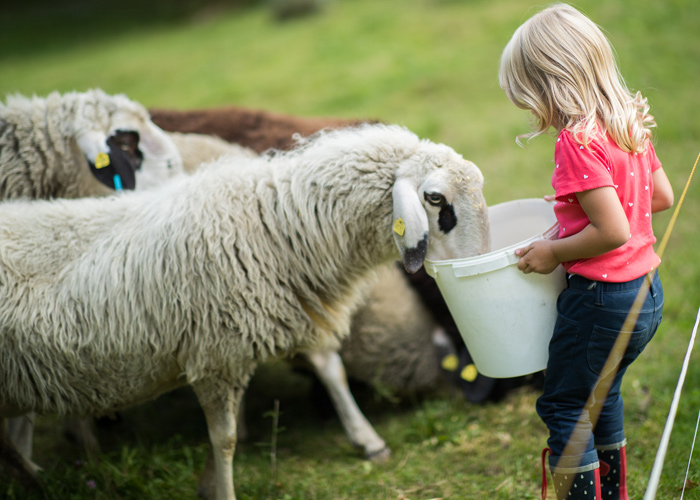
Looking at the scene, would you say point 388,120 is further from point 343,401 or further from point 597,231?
point 597,231

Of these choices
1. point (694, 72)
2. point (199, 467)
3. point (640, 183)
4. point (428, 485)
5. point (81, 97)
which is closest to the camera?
point (640, 183)

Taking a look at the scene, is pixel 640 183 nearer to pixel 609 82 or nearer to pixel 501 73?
pixel 609 82

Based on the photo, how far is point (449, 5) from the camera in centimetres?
1181

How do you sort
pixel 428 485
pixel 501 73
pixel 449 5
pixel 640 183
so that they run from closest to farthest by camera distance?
pixel 640 183 < pixel 501 73 < pixel 428 485 < pixel 449 5

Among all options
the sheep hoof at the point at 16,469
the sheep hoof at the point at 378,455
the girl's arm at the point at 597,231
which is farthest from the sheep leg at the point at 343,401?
the girl's arm at the point at 597,231

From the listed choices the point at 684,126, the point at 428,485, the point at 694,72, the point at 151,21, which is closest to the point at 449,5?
the point at 694,72

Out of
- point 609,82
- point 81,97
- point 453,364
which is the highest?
point 81,97

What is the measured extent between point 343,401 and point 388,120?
12.9 ft

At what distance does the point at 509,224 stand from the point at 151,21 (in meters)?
17.4

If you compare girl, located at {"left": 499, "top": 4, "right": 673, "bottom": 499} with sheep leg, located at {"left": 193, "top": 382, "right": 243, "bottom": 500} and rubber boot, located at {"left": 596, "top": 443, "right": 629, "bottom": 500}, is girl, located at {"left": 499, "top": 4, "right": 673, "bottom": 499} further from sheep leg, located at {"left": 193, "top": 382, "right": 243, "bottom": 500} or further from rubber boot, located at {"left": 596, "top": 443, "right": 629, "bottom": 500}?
sheep leg, located at {"left": 193, "top": 382, "right": 243, "bottom": 500}

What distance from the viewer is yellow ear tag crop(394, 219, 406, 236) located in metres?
2.35

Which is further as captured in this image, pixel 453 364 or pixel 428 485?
pixel 453 364

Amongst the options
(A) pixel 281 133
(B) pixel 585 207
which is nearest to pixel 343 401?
(A) pixel 281 133

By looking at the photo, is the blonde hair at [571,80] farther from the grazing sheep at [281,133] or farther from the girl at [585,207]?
the grazing sheep at [281,133]
